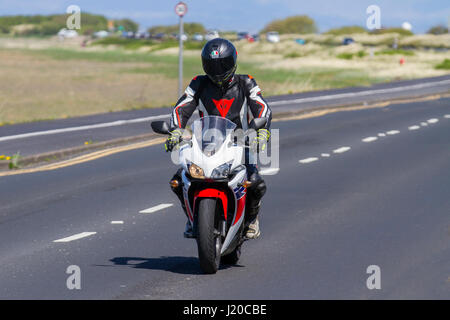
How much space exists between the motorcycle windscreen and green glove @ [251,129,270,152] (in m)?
0.30

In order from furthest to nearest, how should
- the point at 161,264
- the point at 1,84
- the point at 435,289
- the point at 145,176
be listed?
1. the point at 1,84
2. the point at 145,176
3. the point at 161,264
4. the point at 435,289

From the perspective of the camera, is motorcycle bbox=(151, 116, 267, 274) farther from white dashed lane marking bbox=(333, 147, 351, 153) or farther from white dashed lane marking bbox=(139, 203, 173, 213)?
white dashed lane marking bbox=(333, 147, 351, 153)

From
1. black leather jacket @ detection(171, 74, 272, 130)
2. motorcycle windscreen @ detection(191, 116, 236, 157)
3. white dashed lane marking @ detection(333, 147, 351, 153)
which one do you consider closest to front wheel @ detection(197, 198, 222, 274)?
motorcycle windscreen @ detection(191, 116, 236, 157)

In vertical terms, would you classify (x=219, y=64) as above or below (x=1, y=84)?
above

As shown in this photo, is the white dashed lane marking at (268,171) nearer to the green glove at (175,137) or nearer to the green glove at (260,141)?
the green glove at (260,141)

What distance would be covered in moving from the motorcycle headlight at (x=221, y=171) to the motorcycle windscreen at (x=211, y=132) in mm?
137

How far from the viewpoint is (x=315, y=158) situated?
1869cm

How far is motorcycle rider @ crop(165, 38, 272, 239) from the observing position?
8945 mm

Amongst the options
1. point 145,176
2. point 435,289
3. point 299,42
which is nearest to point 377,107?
point 145,176

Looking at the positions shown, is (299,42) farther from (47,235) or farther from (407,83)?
(47,235)

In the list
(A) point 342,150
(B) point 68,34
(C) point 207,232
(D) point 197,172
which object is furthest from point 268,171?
(B) point 68,34

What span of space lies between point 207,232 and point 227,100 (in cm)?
147

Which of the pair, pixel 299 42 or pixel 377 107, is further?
pixel 299 42

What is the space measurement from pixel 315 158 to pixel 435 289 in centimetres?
1049
